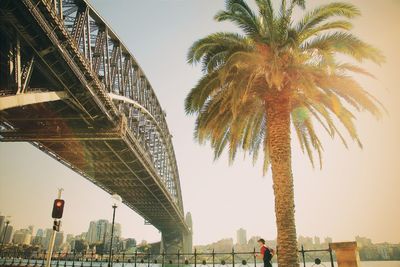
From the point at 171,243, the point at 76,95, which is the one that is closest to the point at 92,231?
the point at 171,243

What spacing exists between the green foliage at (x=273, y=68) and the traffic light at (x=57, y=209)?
6.53 metres

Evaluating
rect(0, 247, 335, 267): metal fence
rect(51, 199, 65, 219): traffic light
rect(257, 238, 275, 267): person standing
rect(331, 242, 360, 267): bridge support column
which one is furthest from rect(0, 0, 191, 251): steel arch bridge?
rect(331, 242, 360, 267): bridge support column

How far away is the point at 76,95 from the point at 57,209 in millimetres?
7893

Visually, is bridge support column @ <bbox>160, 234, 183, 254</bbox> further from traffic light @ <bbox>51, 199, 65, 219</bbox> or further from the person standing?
the person standing

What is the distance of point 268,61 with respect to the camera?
444 inches

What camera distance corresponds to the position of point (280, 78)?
1039 centimetres

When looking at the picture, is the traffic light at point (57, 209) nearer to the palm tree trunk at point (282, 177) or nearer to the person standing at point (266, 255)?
the person standing at point (266, 255)

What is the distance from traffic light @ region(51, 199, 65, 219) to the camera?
39.9ft

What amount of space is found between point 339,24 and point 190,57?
5806 millimetres

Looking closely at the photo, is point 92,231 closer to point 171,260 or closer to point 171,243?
point 171,243

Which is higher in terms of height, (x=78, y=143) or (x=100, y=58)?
(x=100, y=58)

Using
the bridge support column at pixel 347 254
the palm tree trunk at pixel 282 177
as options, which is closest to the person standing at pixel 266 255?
the palm tree trunk at pixel 282 177

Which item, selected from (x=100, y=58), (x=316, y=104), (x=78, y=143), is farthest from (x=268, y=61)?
(x=78, y=143)

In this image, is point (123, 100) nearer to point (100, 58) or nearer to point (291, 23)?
point (100, 58)
